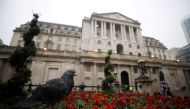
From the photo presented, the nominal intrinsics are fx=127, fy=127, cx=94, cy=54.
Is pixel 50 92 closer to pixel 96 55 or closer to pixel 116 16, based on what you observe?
pixel 96 55

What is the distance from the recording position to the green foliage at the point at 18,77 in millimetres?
10953

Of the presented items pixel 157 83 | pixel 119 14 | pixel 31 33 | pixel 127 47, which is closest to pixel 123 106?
pixel 31 33

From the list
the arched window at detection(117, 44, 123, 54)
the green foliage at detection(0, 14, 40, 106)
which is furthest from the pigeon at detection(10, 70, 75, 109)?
the arched window at detection(117, 44, 123, 54)

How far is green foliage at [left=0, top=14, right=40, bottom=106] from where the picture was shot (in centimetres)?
1095

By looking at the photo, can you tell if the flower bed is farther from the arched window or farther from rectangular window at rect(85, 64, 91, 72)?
the arched window

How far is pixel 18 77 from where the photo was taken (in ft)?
39.6

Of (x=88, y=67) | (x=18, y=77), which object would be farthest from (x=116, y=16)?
(x=18, y=77)

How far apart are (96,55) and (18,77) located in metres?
18.8

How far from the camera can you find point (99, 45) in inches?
1593

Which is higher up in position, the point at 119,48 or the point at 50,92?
the point at 119,48

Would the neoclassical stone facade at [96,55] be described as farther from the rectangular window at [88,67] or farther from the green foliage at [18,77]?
the green foliage at [18,77]

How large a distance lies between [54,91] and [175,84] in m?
37.1

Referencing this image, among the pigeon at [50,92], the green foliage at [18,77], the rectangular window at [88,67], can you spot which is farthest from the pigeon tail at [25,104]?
the rectangular window at [88,67]

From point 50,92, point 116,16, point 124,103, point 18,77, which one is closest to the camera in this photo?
point 50,92
